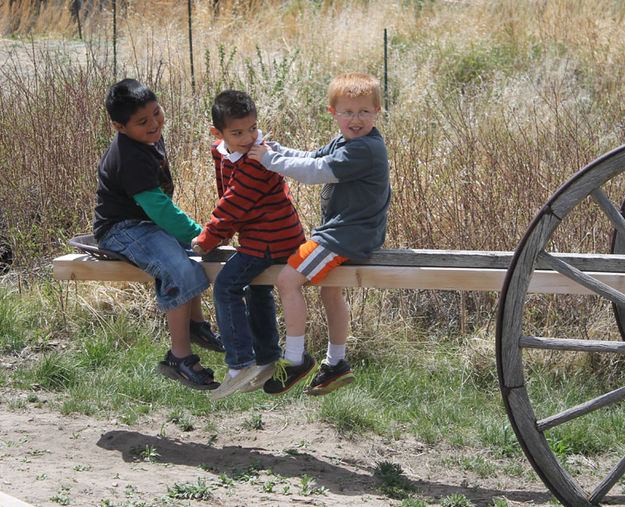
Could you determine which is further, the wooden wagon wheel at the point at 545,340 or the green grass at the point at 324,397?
the green grass at the point at 324,397

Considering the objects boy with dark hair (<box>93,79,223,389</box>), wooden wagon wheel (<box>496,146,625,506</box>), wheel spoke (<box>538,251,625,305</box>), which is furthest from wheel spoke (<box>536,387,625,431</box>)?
boy with dark hair (<box>93,79,223,389</box>)

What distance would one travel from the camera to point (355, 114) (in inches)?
Answer: 141

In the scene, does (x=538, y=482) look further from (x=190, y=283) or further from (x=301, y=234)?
(x=190, y=283)

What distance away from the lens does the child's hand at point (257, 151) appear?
3580 mm

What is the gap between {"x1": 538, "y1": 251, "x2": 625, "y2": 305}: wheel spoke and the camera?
3.26 m

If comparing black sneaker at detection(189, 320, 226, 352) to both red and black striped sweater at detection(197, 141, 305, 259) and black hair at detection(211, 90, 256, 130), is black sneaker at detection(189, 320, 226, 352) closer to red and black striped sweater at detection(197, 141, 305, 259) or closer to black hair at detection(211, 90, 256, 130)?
red and black striped sweater at detection(197, 141, 305, 259)

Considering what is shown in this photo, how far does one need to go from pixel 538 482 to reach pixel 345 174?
1850 mm

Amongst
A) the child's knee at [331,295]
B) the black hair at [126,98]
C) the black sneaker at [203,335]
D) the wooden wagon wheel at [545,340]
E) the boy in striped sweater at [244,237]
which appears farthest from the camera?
the black sneaker at [203,335]

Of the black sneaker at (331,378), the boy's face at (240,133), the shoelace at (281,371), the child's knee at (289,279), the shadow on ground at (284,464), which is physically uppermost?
the boy's face at (240,133)

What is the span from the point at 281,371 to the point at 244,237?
65 centimetres

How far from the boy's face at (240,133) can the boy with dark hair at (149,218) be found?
429 mm

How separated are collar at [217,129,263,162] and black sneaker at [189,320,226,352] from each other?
3.18ft

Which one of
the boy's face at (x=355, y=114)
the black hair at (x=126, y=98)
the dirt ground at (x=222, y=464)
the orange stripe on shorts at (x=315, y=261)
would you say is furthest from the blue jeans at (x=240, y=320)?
the black hair at (x=126, y=98)

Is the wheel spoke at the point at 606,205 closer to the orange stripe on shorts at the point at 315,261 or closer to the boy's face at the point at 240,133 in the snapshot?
the orange stripe on shorts at the point at 315,261
